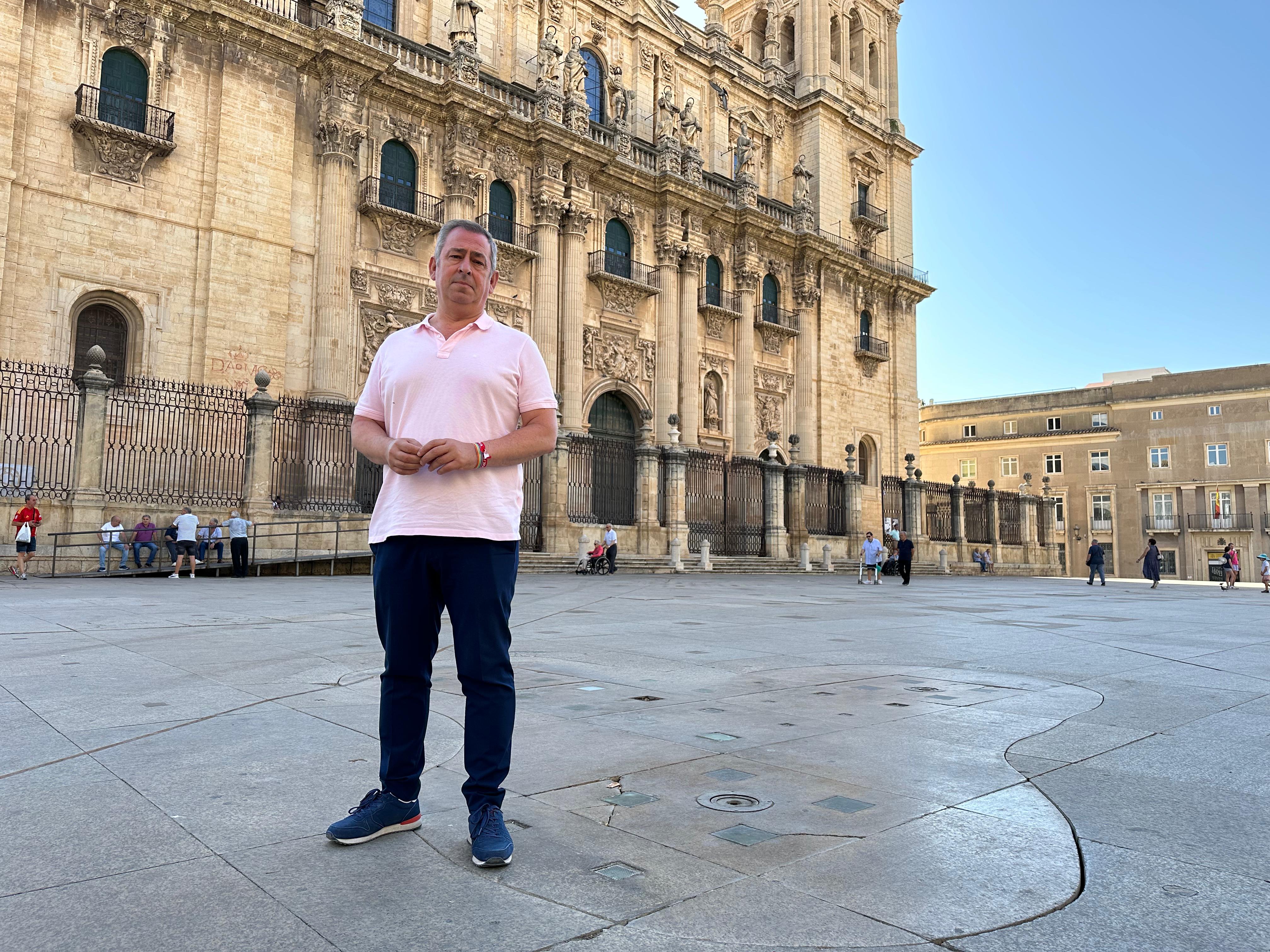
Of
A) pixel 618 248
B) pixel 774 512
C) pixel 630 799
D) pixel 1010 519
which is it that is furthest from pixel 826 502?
pixel 630 799

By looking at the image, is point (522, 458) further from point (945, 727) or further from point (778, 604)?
point (778, 604)

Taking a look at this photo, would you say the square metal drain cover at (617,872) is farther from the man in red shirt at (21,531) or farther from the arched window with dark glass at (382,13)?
the arched window with dark glass at (382,13)

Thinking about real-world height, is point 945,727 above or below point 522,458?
below

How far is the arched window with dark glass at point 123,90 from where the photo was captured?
1897 centimetres

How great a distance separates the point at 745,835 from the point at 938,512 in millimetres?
33906

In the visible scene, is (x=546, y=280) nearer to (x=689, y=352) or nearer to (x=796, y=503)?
(x=689, y=352)

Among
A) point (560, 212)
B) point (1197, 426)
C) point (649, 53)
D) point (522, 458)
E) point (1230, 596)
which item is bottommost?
point (1230, 596)

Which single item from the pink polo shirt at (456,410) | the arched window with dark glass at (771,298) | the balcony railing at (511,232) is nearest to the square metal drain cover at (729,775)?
the pink polo shirt at (456,410)

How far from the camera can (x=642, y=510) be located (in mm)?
23531

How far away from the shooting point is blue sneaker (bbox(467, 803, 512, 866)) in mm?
2188

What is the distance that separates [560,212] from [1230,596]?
63.6ft

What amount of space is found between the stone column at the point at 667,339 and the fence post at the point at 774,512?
360cm

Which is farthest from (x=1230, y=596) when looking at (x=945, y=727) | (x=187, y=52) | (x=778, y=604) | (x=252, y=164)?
(x=187, y=52)

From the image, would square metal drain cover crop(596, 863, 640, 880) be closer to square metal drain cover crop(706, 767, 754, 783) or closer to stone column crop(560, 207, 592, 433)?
square metal drain cover crop(706, 767, 754, 783)
